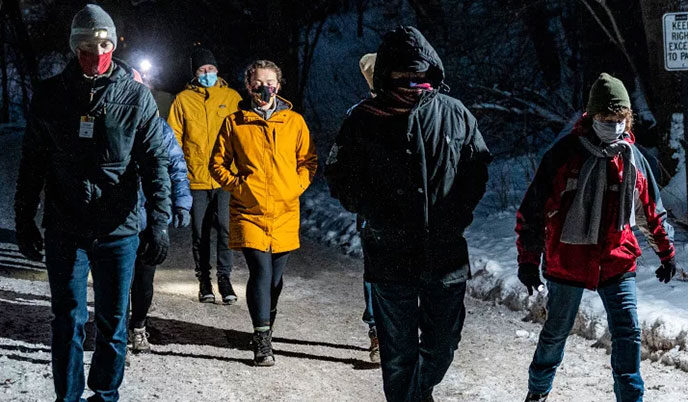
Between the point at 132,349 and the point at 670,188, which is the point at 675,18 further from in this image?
the point at 132,349

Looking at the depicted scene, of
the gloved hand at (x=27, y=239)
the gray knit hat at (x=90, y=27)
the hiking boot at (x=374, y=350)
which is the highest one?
the gray knit hat at (x=90, y=27)

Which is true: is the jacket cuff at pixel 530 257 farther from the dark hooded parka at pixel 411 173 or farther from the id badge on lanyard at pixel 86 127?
the id badge on lanyard at pixel 86 127

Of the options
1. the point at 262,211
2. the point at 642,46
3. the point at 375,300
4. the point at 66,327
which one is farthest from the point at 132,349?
the point at 642,46

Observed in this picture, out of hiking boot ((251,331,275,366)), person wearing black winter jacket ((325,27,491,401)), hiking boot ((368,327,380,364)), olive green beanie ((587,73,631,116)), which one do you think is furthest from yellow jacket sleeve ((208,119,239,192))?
olive green beanie ((587,73,631,116))

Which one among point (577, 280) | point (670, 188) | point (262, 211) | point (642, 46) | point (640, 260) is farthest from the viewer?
point (642, 46)

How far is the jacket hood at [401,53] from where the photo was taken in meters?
4.04

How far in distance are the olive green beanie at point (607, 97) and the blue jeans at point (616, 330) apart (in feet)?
2.97

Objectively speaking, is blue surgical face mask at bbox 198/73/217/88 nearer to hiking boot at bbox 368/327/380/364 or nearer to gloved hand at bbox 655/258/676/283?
hiking boot at bbox 368/327/380/364

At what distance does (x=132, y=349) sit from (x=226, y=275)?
5.95 feet

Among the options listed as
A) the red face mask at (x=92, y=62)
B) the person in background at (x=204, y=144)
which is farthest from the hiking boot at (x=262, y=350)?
the red face mask at (x=92, y=62)

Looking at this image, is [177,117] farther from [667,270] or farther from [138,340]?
[667,270]

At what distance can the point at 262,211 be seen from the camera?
605 centimetres

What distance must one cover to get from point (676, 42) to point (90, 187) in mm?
Answer: 5415

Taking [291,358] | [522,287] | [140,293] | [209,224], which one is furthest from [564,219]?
[209,224]
